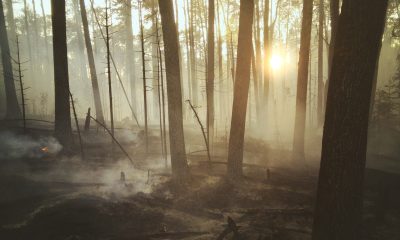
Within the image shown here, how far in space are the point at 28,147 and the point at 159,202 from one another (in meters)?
7.78

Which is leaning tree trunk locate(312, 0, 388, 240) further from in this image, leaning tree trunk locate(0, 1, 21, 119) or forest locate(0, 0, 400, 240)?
leaning tree trunk locate(0, 1, 21, 119)

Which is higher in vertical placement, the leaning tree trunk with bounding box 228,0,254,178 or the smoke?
the leaning tree trunk with bounding box 228,0,254,178

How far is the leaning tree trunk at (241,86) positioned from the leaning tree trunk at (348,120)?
5337mm

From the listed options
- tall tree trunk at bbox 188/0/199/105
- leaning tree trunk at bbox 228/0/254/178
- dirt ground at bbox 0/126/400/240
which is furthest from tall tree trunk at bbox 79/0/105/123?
leaning tree trunk at bbox 228/0/254/178

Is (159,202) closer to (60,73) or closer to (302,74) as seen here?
(60,73)

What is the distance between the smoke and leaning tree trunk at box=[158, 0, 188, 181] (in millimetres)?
6125

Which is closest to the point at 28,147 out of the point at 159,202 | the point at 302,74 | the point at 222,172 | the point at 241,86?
the point at 159,202

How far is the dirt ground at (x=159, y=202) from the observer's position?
6.93 meters

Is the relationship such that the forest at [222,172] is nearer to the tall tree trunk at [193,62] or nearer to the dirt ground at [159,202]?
the dirt ground at [159,202]

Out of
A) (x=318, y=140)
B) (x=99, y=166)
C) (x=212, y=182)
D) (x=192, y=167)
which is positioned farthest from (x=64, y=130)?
(x=318, y=140)

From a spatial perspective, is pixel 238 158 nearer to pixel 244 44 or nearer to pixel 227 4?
pixel 244 44

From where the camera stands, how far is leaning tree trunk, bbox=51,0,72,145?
12891 millimetres

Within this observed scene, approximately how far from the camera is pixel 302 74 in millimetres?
13164

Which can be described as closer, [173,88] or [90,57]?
[173,88]
